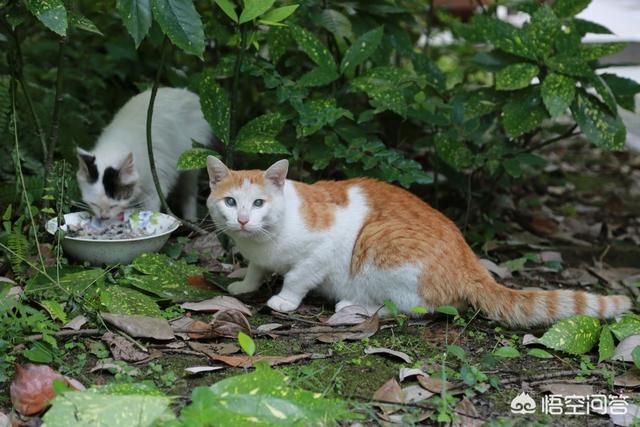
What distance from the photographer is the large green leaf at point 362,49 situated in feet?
13.7

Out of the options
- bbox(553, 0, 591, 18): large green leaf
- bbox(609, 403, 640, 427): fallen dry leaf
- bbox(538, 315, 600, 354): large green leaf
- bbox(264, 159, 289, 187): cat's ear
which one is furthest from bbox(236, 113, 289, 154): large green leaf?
bbox(609, 403, 640, 427): fallen dry leaf

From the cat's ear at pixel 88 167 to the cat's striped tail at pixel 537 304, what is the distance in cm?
219

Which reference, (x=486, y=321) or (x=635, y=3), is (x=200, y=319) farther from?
(x=635, y=3)

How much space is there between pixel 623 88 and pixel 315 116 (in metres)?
1.82

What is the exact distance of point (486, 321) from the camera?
11.7 ft

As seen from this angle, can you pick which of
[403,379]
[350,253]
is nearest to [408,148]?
[350,253]

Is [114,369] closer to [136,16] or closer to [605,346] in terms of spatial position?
[136,16]

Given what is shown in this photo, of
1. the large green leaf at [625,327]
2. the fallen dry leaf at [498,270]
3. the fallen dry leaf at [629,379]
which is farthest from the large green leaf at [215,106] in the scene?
the fallen dry leaf at [629,379]

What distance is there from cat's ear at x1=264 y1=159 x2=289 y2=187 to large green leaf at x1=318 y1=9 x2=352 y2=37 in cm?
→ 115

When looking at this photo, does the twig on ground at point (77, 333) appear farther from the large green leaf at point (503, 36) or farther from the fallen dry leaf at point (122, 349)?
the large green leaf at point (503, 36)

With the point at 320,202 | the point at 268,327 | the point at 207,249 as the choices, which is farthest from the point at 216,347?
the point at 207,249

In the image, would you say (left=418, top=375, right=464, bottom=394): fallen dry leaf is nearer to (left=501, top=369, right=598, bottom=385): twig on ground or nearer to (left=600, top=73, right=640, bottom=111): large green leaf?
(left=501, top=369, right=598, bottom=385): twig on ground

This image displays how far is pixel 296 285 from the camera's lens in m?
3.71

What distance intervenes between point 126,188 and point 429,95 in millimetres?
1926
